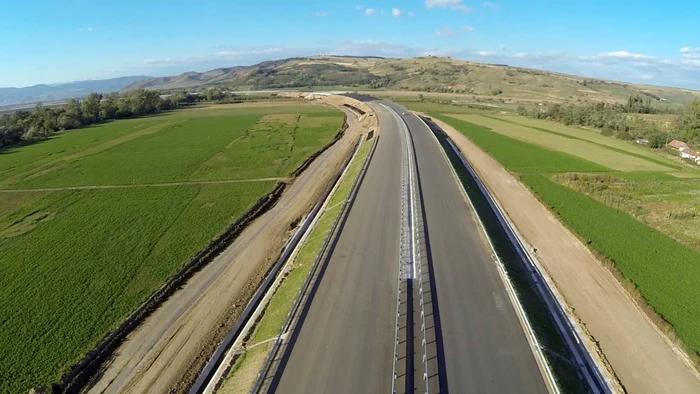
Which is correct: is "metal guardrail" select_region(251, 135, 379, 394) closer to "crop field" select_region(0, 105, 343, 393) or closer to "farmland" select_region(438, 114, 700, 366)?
"crop field" select_region(0, 105, 343, 393)

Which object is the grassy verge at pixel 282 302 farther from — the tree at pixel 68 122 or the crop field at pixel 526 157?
the tree at pixel 68 122

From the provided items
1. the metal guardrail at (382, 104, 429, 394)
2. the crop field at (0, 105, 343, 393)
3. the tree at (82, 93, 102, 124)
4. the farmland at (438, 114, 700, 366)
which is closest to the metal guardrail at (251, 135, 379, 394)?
the metal guardrail at (382, 104, 429, 394)

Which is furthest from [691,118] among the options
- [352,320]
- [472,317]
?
[352,320]

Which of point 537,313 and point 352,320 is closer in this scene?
point 352,320

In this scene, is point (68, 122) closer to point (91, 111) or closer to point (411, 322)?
point (91, 111)

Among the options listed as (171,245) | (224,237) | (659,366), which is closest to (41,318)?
(171,245)

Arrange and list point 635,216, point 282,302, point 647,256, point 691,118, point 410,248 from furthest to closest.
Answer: point 691,118, point 635,216, point 647,256, point 410,248, point 282,302

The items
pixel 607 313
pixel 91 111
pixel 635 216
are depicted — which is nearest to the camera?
pixel 607 313
